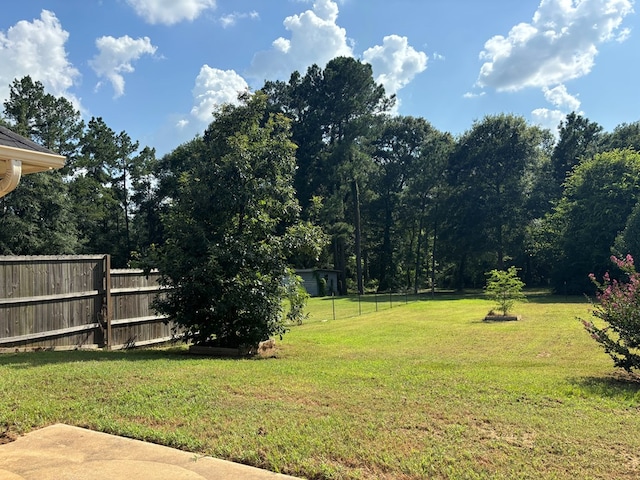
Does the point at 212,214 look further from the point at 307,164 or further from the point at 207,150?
the point at 307,164

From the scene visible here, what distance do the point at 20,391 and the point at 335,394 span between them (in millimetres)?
3002

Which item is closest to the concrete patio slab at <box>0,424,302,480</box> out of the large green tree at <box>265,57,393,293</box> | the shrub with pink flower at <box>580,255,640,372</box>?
the shrub with pink flower at <box>580,255,640,372</box>

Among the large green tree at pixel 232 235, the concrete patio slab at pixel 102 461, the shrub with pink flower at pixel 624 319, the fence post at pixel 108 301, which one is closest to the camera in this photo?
the concrete patio slab at pixel 102 461

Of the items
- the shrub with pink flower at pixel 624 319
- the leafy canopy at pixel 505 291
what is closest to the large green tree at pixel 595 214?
the leafy canopy at pixel 505 291

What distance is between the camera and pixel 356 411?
425 cm

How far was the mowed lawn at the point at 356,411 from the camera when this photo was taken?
3.19 meters

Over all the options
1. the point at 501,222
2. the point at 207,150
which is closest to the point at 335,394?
the point at 207,150

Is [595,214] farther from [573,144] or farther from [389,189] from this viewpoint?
[389,189]

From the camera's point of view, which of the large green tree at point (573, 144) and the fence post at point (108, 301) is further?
the large green tree at point (573, 144)

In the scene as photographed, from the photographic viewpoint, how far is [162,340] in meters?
10.5

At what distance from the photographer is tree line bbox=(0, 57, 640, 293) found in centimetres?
2947

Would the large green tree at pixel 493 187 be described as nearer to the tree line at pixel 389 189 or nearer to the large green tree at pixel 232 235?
the tree line at pixel 389 189

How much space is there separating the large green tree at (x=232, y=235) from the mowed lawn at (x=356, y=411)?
132cm

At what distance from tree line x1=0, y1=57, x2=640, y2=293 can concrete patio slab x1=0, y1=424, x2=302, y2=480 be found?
23.5 metres
